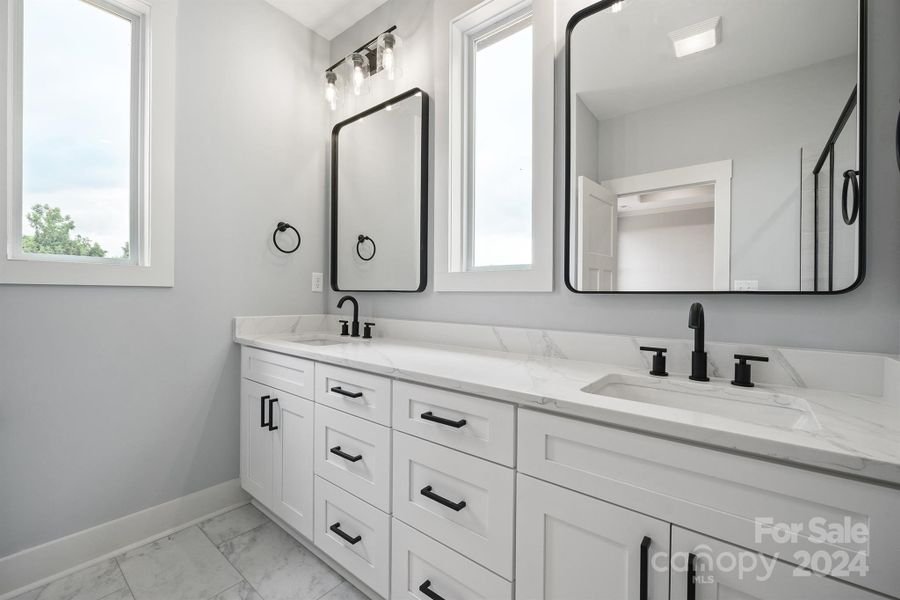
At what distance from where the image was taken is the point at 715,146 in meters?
1.16

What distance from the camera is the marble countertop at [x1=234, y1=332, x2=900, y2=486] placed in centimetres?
61

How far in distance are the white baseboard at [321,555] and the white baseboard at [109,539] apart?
182 mm

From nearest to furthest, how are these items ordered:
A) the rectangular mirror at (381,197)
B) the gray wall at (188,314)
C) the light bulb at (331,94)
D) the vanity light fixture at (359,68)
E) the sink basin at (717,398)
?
the sink basin at (717,398)
the gray wall at (188,314)
the rectangular mirror at (381,197)
the vanity light fixture at (359,68)
the light bulb at (331,94)

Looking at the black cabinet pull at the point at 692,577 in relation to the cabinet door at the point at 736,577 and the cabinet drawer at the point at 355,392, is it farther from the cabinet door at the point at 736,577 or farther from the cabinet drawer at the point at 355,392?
the cabinet drawer at the point at 355,392

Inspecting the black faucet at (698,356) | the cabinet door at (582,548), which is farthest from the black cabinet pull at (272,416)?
the black faucet at (698,356)

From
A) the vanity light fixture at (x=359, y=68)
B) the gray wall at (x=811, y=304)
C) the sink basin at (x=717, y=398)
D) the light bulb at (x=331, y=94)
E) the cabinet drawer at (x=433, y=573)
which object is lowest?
the cabinet drawer at (x=433, y=573)

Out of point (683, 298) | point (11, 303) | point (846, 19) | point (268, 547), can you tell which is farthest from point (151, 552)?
point (846, 19)

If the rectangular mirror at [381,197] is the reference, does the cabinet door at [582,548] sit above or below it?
below

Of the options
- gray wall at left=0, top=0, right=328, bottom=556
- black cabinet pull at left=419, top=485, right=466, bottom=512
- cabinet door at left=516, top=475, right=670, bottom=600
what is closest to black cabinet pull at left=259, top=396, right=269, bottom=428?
gray wall at left=0, top=0, right=328, bottom=556

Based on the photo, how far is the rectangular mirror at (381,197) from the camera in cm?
194

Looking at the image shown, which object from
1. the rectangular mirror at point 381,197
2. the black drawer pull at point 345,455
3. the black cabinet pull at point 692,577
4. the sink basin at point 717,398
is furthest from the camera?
the rectangular mirror at point 381,197

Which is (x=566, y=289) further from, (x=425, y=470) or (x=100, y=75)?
(x=100, y=75)

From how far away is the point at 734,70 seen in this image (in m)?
1.13

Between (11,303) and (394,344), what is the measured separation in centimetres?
141
